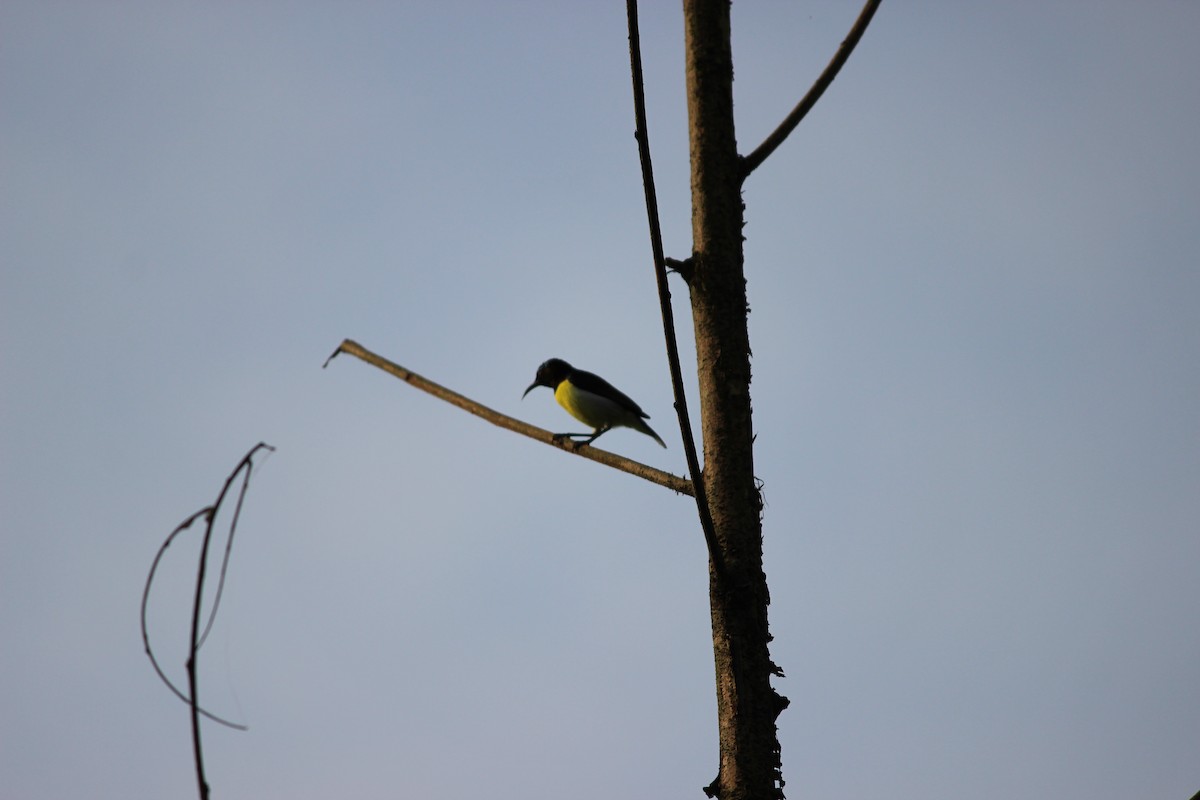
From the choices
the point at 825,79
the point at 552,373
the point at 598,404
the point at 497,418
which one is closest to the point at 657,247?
the point at 825,79

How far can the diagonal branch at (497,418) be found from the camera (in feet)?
10.6

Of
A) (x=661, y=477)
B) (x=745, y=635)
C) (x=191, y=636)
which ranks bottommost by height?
(x=191, y=636)

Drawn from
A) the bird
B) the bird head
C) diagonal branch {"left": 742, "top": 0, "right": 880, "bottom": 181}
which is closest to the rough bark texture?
diagonal branch {"left": 742, "top": 0, "right": 880, "bottom": 181}

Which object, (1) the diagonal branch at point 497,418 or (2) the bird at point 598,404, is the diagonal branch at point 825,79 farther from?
(2) the bird at point 598,404

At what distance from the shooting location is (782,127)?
295cm

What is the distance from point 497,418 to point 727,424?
1073 millimetres

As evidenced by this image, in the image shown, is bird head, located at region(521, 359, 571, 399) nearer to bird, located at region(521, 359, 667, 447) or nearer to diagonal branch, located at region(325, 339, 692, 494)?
bird, located at region(521, 359, 667, 447)

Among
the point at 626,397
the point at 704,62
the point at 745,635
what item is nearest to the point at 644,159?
the point at 704,62

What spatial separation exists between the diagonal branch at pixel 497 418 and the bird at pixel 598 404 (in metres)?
5.56

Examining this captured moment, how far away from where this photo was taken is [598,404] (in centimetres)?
933

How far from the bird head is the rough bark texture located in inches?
274

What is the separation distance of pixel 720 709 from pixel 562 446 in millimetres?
998

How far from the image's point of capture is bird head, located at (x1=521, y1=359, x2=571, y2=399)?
9.95m

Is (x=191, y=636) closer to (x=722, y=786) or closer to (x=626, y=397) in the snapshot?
(x=722, y=786)
